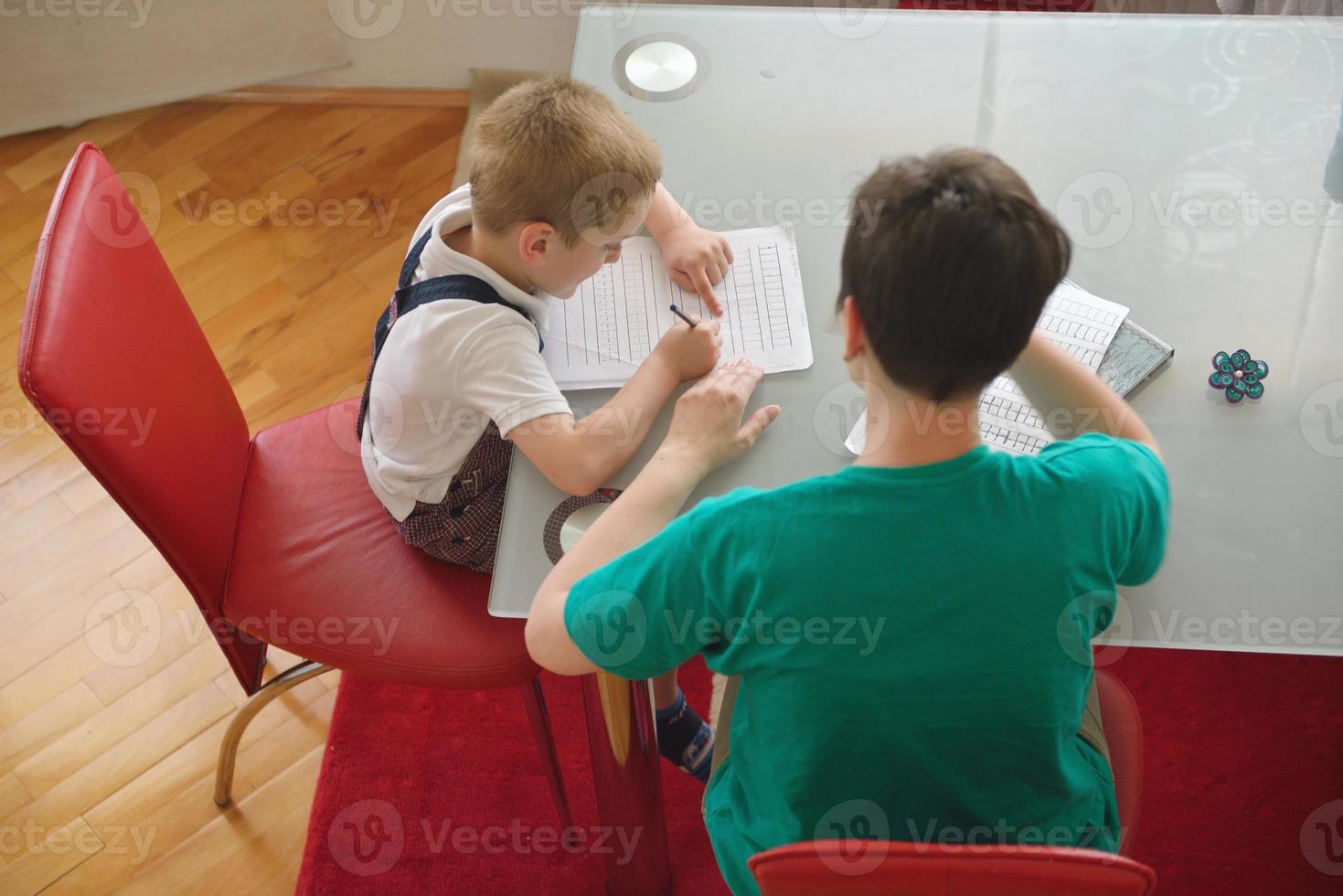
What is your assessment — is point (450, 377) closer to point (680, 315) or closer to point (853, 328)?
point (680, 315)

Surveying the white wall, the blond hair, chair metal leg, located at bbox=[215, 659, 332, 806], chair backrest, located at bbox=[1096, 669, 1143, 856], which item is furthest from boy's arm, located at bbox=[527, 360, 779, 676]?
the white wall

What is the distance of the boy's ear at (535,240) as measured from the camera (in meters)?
1.12

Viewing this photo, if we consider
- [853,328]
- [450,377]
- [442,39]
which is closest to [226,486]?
[450,377]

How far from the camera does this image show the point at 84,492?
1944 millimetres

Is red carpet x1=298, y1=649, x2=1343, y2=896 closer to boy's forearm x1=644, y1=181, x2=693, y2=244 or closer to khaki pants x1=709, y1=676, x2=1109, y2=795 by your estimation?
khaki pants x1=709, y1=676, x2=1109, y2=795

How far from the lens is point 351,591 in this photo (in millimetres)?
1312

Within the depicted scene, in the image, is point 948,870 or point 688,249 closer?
point 948,870

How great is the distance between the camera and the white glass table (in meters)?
1.04

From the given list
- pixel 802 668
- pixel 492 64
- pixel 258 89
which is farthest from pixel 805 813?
pixel 258 89

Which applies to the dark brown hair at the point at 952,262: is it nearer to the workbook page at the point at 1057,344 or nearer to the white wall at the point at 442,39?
the workbook page at the point at 1057,344

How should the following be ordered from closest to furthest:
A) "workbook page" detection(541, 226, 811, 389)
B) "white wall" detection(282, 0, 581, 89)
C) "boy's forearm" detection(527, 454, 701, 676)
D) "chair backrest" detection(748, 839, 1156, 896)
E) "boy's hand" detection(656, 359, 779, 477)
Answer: "chair backrest" detection(748, 839, 1156, 896)
"boy's forearm" detection(527, 454, 701, 676)
"boy's hand" detection(656, 359, 779, 477)
"workbook page" detection(541, 226, 811, 389)
"white wall" detection(282, 0, 581, 89)

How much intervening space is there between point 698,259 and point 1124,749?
67cm

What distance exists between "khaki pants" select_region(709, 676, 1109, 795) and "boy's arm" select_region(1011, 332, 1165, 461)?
253 millimetres

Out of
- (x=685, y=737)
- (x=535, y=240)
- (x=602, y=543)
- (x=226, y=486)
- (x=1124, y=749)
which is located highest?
(x=535, y=240)
